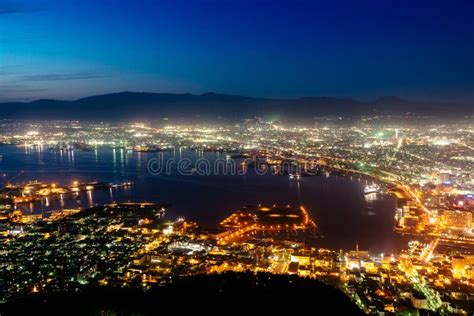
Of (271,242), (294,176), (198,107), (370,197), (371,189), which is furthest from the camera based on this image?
(198,107)

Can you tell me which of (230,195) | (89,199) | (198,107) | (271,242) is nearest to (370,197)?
(230,195)

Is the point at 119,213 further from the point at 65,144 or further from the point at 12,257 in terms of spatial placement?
the point at 65,144

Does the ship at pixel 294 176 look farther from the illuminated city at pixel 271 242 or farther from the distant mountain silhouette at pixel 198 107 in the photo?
the distant mountain silhouette at pixel 198 107

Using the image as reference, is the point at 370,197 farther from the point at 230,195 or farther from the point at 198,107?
the point at 198,107

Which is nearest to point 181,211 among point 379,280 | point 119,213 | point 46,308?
point 119,213

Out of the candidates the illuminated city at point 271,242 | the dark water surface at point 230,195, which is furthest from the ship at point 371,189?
the dark water surface at point 230,195

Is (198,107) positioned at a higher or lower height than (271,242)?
higher

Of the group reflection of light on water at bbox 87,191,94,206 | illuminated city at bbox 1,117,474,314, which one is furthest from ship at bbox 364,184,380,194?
reflection of light on water at bbox 87,191,94,206
